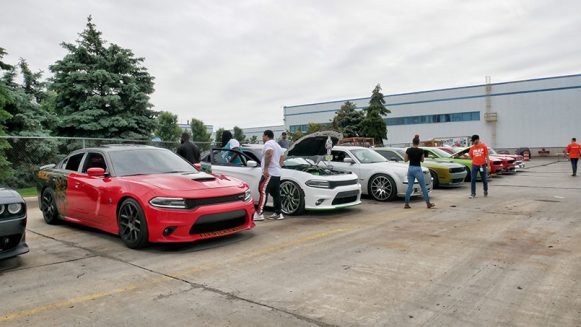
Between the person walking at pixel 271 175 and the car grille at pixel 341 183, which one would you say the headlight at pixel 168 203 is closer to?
the person walking at pixel 271 175

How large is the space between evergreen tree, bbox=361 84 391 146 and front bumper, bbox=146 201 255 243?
37098 millimetres

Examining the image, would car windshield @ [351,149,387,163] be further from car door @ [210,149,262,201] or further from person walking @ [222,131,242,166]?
person walking @ [222,131,242,166]

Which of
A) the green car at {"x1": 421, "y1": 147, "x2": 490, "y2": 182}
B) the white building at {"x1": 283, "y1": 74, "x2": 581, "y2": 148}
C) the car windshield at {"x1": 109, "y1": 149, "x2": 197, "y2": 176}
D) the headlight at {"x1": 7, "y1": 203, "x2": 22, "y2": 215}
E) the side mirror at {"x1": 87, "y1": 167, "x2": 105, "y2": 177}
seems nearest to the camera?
the headlight at {"x1": 7, "y1": 203, "x2": 22, "y2": 215}

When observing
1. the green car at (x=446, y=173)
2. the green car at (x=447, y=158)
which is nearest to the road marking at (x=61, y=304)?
the green car at (x=446, y=173)

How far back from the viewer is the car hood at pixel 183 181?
545cm

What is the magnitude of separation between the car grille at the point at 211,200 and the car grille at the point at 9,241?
73.8 inches

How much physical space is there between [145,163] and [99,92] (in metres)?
14.7

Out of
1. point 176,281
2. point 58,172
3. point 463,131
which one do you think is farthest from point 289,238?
point 463,131

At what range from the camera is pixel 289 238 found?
20.0 feet

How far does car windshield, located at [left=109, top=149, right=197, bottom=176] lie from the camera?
6.09 m

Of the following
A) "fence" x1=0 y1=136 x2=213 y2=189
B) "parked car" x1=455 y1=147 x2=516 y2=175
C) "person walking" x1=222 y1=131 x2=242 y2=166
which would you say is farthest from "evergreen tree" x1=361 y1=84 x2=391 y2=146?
"person walking" x1=222 y1=131 x2=242 y2=166

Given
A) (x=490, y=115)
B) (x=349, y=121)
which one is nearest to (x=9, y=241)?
(x=349, y=121)

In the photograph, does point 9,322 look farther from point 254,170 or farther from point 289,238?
point 254,170

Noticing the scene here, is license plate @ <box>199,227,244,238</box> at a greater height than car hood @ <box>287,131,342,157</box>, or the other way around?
car hood @ <box>287,131,342,157</box>
